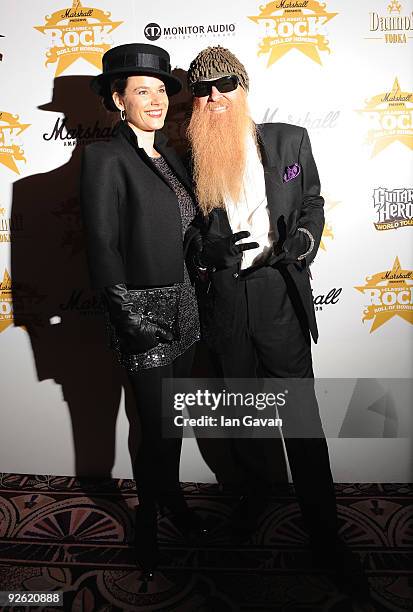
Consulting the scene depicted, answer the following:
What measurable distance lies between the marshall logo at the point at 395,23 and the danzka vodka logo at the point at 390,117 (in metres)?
0.16

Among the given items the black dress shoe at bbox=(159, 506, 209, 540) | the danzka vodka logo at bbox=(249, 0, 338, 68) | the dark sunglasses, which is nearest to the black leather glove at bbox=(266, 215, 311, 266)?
the dark sunglasses

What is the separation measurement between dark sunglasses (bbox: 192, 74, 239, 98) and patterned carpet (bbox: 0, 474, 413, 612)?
5.52 ft

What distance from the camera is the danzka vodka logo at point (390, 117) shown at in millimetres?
2094

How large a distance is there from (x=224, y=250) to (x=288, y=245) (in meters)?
0.21

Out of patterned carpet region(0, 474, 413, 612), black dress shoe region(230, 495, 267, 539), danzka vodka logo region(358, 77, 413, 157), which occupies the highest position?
danzka vodka logo region(358, 77, 413, 157)

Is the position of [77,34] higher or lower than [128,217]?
higher

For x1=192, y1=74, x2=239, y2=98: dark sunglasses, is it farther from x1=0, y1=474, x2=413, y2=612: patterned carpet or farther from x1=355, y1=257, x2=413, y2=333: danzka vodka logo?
x1=0, y1=474, x2=413, y2=612: patterned carpet

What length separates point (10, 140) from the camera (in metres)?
2.29

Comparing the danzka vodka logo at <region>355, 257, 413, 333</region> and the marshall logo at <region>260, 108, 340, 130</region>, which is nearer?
the marshall logo at <region>260, 108, 340, 130</region>

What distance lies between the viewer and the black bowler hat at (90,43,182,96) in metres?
1.66

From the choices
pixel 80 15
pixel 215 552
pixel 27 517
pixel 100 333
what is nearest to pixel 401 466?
pixel 215 552

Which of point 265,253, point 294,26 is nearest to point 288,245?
point 265,253

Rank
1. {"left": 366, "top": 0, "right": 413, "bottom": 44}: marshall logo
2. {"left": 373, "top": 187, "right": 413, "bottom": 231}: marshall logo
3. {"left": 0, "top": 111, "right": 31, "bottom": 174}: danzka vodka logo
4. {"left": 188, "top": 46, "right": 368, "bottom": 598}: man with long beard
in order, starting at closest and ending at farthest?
{"left": 188, "top": 46, "right": 368, "bottom": 598}: man with long beard
{"left": 366, "top": 0, "right": 413, "bottom": 44}: marshall logo
{"left": 373, "top": 187, "right": 413, "bottom": 231}: marshall logo
{"left": 0, "top": 111, "right": 31, "bottom": 174}: danzka vodka logo

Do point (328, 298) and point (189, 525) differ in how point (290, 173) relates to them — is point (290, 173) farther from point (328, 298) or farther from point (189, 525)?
point (189, 525)
